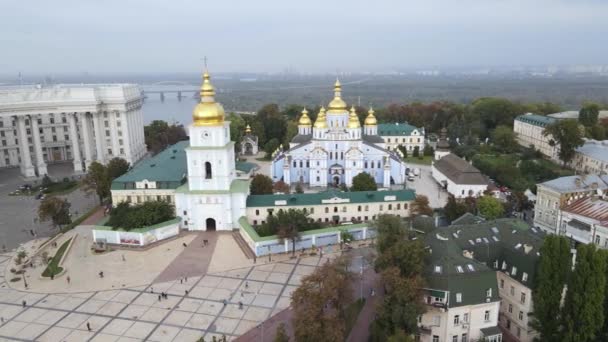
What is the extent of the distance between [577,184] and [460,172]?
44.3ft

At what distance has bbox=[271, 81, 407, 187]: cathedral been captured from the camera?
177ft

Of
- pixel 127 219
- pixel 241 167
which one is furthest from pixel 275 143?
pixel 127 219

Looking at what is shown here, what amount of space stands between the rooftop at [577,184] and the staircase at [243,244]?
2516 centimetres

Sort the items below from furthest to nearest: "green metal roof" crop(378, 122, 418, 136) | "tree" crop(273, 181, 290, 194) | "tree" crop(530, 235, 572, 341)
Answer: "green metal roof" crop(378, 122, 418, 136) → "tree" crop(273, 181, 290, 194) → "tree" crop(530, 235, 572, 341)

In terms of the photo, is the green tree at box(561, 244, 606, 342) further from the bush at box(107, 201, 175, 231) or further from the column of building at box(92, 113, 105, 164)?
the column of building at box(92, 113, 105, 164)

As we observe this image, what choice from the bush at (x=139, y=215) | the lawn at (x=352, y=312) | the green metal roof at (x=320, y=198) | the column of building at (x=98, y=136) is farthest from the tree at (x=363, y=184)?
the column of building at (x=98, y=136)

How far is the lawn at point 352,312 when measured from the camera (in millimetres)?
26391

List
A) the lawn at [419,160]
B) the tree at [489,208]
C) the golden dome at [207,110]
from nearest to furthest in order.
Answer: the golden dome at [207,110] < the tree at [489,208] < the lawn at [419,160]

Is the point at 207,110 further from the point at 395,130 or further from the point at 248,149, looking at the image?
the point at 395,130

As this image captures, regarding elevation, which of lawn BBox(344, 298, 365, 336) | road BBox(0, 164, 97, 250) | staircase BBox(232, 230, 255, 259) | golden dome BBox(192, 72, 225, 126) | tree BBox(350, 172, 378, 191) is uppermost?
golden dome BBox(192, 72, 225, 126)

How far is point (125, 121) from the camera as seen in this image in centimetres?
6594

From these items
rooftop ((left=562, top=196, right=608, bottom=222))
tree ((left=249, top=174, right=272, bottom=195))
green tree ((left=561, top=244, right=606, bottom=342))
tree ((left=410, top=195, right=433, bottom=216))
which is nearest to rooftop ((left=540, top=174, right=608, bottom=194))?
rooftop ((left=562, top=196, right=608, bottom=222))

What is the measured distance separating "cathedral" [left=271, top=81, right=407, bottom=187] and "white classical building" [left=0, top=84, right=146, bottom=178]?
25.4 m

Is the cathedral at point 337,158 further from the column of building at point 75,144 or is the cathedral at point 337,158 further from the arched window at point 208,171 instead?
the column of building at point 75,144
